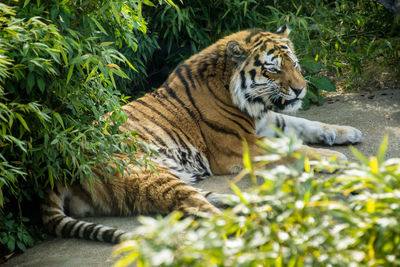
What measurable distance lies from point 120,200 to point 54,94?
826mm

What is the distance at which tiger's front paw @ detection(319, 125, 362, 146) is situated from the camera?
4.05 metres

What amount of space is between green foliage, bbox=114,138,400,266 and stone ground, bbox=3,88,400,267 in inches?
53.0

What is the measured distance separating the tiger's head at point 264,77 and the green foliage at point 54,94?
103 centimetres

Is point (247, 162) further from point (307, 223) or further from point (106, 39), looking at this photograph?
point (106, 39)

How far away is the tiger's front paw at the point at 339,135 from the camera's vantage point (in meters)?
4.05

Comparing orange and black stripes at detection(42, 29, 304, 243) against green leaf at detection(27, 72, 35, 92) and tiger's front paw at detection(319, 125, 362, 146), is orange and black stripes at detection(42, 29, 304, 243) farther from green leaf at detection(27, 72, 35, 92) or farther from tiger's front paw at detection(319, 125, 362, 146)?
green leaf at detection(27, 72, 35, 92)

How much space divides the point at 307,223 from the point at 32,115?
1.69 meters

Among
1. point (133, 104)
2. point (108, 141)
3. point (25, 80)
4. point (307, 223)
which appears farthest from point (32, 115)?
point (307, 223)

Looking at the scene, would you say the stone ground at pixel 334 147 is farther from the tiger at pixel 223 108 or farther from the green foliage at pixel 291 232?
the green foliage at pixel 291 232

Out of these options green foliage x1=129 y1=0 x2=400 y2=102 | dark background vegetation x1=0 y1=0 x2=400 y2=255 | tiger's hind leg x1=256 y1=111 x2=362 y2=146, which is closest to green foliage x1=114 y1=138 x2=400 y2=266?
dark background vegetation x1=0 y1=0 x2=400 y2=255

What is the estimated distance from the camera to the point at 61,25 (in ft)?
8.93

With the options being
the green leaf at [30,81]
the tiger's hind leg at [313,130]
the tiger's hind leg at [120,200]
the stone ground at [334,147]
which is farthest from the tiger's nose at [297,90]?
the green leaf at [30,81]

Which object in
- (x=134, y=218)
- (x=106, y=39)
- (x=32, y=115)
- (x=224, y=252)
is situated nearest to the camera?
(x=224, y=252)

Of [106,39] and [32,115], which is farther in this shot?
[106,39]
